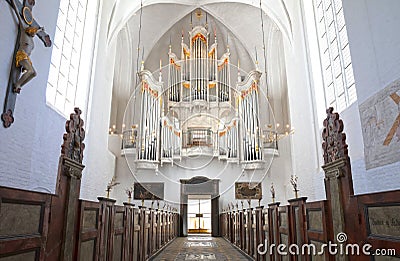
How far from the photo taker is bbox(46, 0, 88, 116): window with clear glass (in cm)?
594

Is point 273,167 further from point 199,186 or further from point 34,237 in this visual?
point 34,237

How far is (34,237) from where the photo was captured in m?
2.70

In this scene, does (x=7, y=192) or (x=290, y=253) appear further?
(x=290, y=253)

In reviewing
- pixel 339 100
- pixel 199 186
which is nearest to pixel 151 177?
pixel 199 186

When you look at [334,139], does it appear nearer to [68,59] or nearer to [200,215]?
[68,59]

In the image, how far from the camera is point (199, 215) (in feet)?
47.6

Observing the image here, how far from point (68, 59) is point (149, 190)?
25.6 ft

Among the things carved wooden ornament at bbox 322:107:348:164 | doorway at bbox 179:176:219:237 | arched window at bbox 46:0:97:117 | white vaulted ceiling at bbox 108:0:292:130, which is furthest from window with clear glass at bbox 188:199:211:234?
carved wooden ornament at bbox 322:107:348:164

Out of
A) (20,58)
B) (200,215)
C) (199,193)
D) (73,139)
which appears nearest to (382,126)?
(73,139)

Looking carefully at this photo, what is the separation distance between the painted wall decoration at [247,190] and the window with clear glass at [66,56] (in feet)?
28.1

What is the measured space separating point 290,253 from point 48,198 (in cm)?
307

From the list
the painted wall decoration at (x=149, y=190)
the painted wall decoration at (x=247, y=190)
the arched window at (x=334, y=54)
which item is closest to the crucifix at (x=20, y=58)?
the arched window at (x=334, y=54)

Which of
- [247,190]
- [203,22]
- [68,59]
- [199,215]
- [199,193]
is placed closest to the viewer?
[68,59]

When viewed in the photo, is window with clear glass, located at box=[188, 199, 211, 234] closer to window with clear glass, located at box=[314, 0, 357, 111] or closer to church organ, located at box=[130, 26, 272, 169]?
church organ, located at box=[130, 26, 272, 169]
